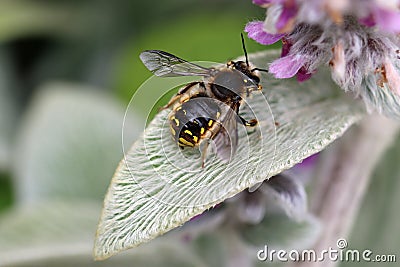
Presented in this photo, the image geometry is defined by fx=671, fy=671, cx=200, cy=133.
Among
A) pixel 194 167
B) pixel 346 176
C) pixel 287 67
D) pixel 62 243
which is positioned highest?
pixel 287 67

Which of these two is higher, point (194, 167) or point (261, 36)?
point (261, 36)

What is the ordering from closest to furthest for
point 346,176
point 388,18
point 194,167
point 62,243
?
point 388,18 < point 194,167 < point 346,176 < point 62,243

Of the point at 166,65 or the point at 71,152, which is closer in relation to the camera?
the point at 166,65

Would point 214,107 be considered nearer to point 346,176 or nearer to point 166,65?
point 166,65

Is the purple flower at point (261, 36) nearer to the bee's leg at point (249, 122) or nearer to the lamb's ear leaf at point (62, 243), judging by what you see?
the bee's leg at point (249, 122)

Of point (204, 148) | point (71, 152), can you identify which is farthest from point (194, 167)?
point (71, 152)

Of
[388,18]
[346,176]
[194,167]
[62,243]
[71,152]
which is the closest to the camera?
[388,18]

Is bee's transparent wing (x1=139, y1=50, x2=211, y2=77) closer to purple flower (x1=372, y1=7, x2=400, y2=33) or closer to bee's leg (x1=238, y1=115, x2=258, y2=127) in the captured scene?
bee's leg (x1=238, y1=115, x2=258, y2=127)
